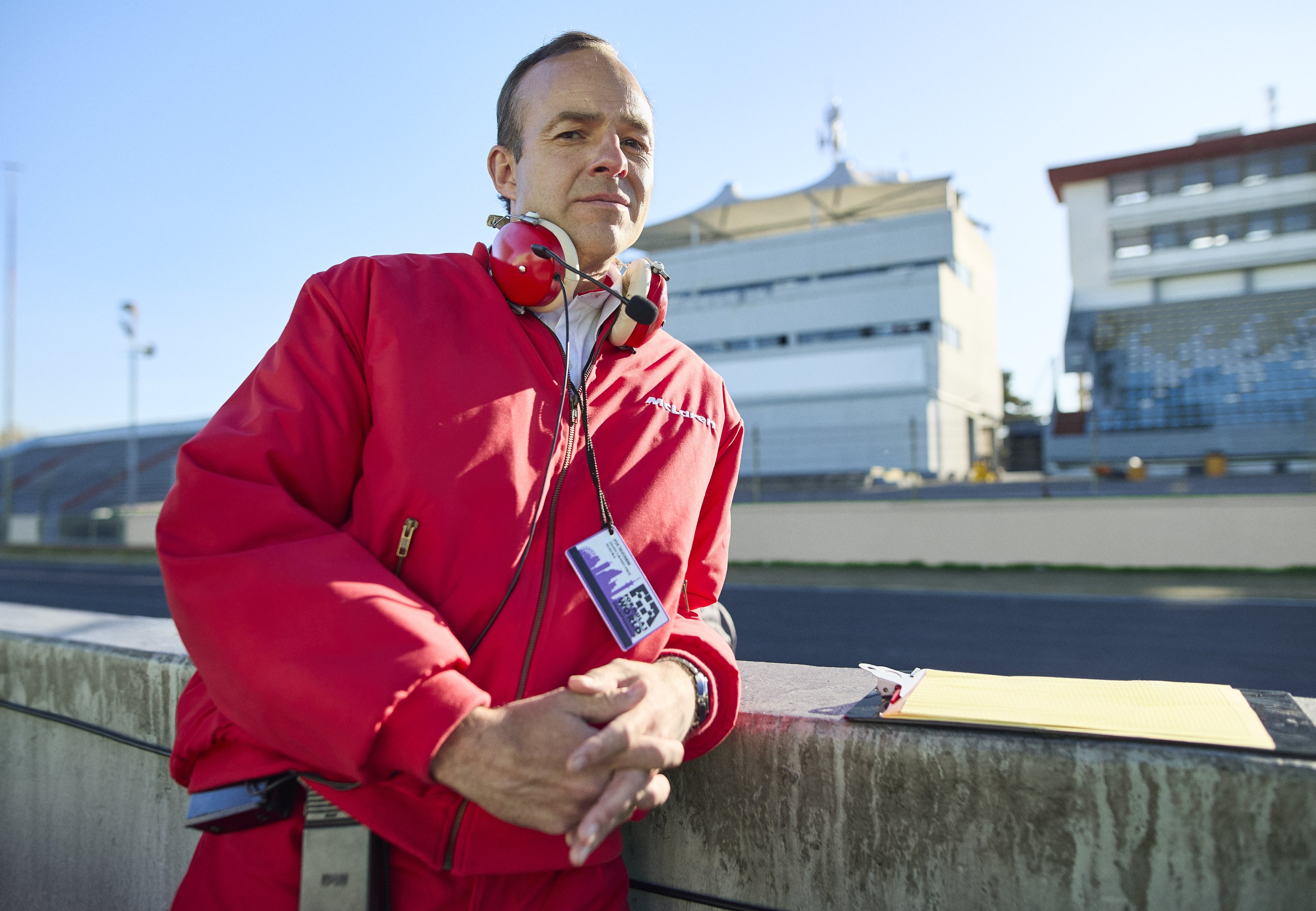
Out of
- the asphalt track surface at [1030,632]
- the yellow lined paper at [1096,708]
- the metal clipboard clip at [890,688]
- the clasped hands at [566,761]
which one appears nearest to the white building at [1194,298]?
the asphalt track surface at [1030,632]

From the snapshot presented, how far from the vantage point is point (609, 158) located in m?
1.56

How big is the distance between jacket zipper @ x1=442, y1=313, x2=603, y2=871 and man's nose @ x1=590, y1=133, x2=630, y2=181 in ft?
1.03

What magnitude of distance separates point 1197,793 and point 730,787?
0.73 metres

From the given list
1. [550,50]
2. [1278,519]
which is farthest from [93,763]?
[1278,519]

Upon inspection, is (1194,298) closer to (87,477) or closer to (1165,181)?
(1165,181)

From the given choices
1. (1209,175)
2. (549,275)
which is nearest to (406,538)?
(549,275)

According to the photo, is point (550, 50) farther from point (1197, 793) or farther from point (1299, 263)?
point (1299, 263)

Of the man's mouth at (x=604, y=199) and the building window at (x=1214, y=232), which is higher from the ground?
the building window at (x=1214, y=232)

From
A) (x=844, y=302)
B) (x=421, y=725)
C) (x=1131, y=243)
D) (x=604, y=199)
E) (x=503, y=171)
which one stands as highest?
(x=1131, y=243)

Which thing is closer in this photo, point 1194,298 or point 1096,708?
point 1096,708

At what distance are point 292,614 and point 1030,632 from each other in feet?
26.9

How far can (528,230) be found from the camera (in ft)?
4.79

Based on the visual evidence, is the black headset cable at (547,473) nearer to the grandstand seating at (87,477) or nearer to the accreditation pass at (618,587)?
the accreditation pass at (618,587)

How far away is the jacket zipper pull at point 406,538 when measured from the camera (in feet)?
3.95
